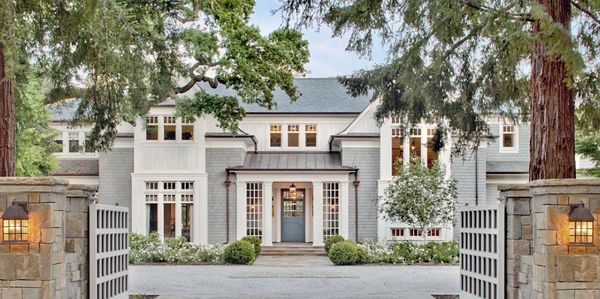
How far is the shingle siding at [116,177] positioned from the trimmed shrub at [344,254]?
323 inches

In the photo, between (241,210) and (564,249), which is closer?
(564,249)

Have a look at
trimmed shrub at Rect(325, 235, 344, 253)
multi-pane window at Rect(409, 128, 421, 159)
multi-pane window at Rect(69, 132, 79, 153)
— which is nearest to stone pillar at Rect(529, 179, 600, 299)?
trimmed shrub at Rect(325, 235, 344, 253)

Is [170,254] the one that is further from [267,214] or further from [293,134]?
[293,134]

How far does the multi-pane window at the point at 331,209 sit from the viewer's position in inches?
941

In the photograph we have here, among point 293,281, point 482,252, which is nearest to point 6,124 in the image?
point 482,252

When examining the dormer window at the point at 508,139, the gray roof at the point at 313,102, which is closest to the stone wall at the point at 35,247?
the gray roof at the point at 313,102

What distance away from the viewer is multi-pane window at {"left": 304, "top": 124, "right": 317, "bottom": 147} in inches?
1014

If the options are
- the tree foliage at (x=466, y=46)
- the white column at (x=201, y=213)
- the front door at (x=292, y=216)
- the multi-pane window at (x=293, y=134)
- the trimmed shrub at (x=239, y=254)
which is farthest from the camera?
the multi-pane window at (x=293, y=134)

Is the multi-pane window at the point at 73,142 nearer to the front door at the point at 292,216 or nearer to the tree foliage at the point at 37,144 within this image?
the tree foliage at the point at 37,144

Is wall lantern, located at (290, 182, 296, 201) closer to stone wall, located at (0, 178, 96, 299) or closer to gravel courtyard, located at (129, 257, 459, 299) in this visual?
gravel courtyard, located at (129, 257, 459, 299)

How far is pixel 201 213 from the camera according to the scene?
77.0 feet

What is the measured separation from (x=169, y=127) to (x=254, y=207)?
394cm

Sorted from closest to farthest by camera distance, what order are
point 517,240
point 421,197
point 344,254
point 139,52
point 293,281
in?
point 517,240 → point 139,52 → point 293,281 → point 344,254 → point 421,197

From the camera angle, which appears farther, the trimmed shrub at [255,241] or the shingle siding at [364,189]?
the shingle siding at [364,189]
